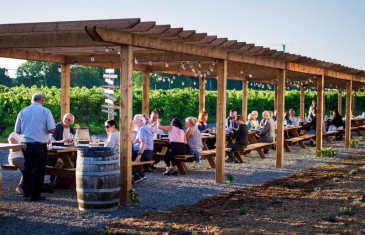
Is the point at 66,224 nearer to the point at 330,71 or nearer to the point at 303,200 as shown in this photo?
the point at 303,200

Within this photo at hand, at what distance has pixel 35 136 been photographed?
8.64 m

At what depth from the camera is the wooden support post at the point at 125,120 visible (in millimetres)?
8586

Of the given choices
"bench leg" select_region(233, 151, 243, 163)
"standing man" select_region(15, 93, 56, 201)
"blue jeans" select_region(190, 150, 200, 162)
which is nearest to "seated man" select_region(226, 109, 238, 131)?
"bench leg" select_region(233, 151, 243, 163)

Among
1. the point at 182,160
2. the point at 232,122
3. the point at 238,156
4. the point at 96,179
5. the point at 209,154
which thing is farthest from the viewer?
the point at 232,122

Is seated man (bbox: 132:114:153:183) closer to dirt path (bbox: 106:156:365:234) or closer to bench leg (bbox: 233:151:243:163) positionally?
dirt path (bbox: 106:156:365:234)

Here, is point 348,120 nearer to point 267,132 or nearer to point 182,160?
point 267,132

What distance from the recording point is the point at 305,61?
14.9m

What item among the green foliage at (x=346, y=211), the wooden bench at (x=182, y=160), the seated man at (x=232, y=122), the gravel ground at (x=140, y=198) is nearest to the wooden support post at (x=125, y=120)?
the gravel ground at (x=140, y=198)

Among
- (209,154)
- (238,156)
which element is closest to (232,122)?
(238,156)

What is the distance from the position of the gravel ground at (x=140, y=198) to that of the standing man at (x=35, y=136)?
1.31 ft

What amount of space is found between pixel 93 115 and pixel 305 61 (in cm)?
1447

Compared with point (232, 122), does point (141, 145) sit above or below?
below

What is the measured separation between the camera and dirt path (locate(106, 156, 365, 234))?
729cm

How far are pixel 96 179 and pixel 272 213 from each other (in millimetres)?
2365
